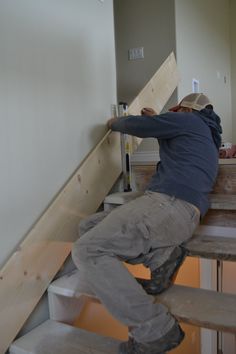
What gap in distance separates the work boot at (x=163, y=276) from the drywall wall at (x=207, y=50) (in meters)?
2.56

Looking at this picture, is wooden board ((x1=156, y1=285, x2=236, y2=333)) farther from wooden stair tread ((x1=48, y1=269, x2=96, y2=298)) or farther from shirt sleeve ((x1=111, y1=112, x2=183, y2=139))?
shirt sleeve ((x1=111, y1=112, x2=183, y2=139))

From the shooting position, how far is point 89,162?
72.1 inches

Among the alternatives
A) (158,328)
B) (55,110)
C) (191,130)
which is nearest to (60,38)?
(55,110)

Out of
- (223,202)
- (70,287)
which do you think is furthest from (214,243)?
(70,287)

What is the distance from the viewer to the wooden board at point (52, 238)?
4.46ft

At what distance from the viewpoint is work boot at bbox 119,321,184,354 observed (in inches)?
45.1

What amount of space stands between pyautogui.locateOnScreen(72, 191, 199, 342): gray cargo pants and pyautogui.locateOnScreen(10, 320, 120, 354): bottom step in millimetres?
185

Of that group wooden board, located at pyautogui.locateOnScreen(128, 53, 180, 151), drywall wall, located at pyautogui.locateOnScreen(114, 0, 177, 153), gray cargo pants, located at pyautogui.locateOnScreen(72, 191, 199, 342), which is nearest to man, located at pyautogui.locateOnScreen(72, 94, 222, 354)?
gray cargo pants, located at pyautogui.locateOnScreen(72, 191, 199, 342)

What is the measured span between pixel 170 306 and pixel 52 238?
2.01ft

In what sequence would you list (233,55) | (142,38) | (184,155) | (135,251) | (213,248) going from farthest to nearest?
(233,55), (142,38), (184,155), (213,248), (135,251)

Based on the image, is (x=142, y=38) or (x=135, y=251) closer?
(x=135, y=251)

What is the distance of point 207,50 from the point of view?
4.57m

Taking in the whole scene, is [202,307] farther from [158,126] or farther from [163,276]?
[158,126]

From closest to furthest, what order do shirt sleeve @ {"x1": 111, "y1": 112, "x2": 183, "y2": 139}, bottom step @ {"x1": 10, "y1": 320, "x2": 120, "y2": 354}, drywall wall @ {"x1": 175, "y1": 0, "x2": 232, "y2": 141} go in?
1. bottom step @ {"x1": 10, "y1": 320, "x2": 120, "y2": 354}
2. shirt sleeve @ {"x1": 111, "y1": 112, "x2": 183, "y2": 139}
3. drywall wall @ {"x1": 175, "y1": 0, "x2": 232, "y2": 141}
